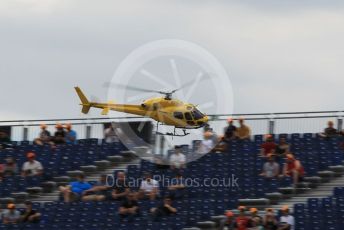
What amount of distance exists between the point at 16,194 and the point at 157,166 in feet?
14.8

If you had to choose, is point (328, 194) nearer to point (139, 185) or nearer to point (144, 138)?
point (139, 185)

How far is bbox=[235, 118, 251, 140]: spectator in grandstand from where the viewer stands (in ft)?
125

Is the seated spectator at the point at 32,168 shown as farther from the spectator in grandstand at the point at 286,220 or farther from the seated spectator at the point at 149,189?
the spectator in grandstand at the point at 286,220

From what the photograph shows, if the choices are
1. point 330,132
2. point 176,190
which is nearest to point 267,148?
point 330,132

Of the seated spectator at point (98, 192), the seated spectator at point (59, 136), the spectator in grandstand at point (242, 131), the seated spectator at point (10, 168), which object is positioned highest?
the spectator in grandstand at point (242, 131)

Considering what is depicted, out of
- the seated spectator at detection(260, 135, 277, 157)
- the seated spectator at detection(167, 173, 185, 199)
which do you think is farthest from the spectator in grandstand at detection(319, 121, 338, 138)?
the seated spectator at detection(167, 173, 185, 199)

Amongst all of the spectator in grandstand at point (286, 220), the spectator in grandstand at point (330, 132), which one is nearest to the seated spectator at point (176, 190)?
the spectator in grandstand at point (286, 220)

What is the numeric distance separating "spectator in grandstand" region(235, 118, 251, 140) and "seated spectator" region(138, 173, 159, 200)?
3.01 m

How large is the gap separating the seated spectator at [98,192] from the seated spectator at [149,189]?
3.60 feet

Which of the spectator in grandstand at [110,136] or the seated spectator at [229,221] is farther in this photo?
the spectator in grandstand at [110,136]

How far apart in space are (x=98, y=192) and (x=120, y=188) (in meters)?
0.86

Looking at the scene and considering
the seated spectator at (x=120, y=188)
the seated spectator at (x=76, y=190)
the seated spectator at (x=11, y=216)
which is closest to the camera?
the seated spectator at (x=120, y=188)

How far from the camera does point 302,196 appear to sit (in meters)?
35.7

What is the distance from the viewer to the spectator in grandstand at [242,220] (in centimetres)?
3234
